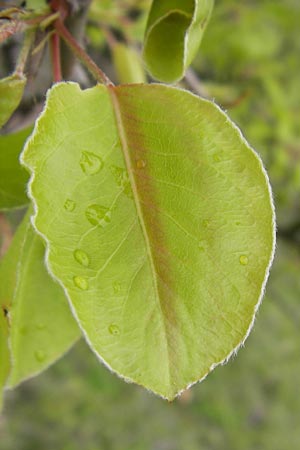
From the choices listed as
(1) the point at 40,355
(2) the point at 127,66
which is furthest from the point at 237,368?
(1) the point at 40,355

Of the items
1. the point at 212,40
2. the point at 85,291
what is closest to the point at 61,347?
the point at 85,291

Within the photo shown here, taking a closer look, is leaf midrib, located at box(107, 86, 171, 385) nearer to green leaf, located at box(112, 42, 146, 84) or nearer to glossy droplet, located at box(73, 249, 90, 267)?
glossy droplet, located at box(73, 249, 90, 267)

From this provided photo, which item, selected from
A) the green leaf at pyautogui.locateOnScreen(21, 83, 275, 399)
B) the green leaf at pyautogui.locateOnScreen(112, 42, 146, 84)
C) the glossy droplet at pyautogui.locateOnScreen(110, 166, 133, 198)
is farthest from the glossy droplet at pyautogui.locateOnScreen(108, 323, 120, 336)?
the green leaf at pyautogui.locateOnScreen(112, 42, 146, 84)

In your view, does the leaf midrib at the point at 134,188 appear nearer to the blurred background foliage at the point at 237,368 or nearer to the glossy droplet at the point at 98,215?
the glossy droplet at the point at 98,215

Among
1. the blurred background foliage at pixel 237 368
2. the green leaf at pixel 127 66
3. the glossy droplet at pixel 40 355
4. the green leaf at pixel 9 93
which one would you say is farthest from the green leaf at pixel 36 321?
the blurred background foliage at pixel 237 368

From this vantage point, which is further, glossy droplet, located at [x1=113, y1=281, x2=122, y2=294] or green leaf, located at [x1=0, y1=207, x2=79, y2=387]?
green leaf, located at [x1=0, y1=207, x2=79, y2=387]

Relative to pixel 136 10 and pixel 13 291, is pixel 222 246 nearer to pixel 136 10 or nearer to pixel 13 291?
pixel 13 291
